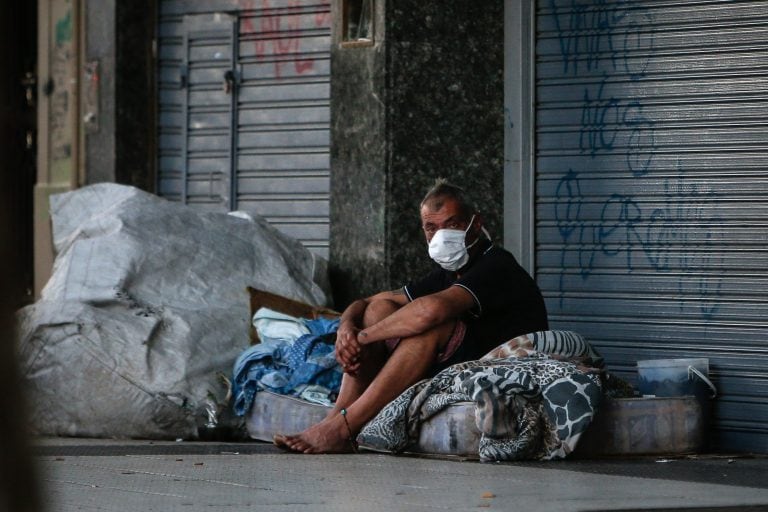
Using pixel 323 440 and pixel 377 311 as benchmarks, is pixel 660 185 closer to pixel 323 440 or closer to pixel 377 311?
pixel 377 311

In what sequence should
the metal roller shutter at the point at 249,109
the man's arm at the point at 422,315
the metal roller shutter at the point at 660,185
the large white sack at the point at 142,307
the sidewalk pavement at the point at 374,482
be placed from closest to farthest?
the sidewalk pavement at the point at 374,482
the man's arm at the point at 422,315
the metal roller shutter at the point at 660,185
the large white sack at the point at 142,307
the metal roller shutter at the point at 249,109

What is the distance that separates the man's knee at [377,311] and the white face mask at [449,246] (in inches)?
13.7

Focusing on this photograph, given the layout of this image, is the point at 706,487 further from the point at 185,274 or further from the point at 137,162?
the point at 137,162

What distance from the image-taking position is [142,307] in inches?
263

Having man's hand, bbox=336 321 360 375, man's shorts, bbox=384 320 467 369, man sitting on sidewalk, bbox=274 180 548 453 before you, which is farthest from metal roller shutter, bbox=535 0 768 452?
man's hand, bbox=336 321 360 375

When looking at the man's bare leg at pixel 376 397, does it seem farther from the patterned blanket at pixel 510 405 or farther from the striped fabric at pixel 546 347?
the striped fabric at pixel 546 347

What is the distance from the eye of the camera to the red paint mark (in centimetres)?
830

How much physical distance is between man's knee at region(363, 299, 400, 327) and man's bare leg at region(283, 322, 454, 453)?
0.35 m

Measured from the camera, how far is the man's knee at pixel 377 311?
19.0 ft

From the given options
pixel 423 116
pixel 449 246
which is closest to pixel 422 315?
pixel 449 246

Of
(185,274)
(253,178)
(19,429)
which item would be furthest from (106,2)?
(19,429)

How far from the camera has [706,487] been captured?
14.3ft

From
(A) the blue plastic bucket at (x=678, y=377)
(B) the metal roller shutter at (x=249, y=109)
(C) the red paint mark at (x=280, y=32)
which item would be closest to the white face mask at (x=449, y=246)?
(A) the blue plastic bucket at (x=678, y=377)

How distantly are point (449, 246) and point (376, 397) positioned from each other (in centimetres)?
75
